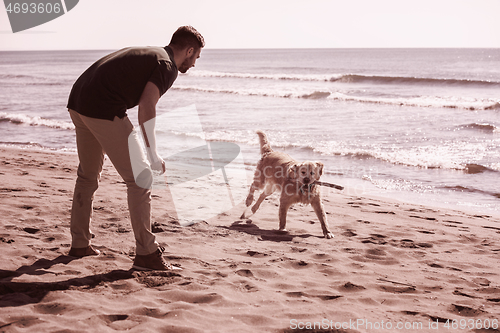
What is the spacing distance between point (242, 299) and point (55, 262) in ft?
5.45

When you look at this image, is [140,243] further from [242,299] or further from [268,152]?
[268,152]

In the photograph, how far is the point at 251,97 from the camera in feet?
73.6

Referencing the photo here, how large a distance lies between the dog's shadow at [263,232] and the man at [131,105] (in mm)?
1635

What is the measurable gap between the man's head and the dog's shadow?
2.35 metres

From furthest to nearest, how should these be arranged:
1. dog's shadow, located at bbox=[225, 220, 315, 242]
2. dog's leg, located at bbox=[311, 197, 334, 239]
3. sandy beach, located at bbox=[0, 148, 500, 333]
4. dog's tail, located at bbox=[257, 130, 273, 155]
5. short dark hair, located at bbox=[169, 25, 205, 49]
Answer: dog's tail, located at bbox=[257, 130, 273, 155] < dog's leg, located at bbox=[311, 197, 334, 239] < dog's shadow, located at bbox=[225, 220, 315, 242] < short dark hair, located at bbox=[169, 25, 205, 49] < sandy beach, located at bbox=[0, 148, 500, 333]

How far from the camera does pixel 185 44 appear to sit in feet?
10.6

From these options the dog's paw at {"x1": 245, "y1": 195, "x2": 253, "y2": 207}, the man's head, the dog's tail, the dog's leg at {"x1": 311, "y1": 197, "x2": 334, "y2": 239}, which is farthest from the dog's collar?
the man's head

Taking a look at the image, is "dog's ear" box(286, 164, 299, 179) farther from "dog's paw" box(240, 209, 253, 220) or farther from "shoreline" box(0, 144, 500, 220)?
"shoreline" box(0, 144, 500, 220)

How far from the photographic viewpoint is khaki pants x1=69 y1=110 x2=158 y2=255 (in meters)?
3.10

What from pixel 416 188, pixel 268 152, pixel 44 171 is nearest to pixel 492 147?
pixel 416 188

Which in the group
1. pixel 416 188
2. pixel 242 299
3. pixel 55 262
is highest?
pixel 55 262

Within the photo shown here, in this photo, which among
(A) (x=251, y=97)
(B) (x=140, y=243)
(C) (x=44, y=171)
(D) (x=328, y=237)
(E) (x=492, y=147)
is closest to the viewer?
(B) (x=140, y=243)

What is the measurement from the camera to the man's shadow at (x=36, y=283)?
279cm

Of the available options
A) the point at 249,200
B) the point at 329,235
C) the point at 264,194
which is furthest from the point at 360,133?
the point at 329,235
